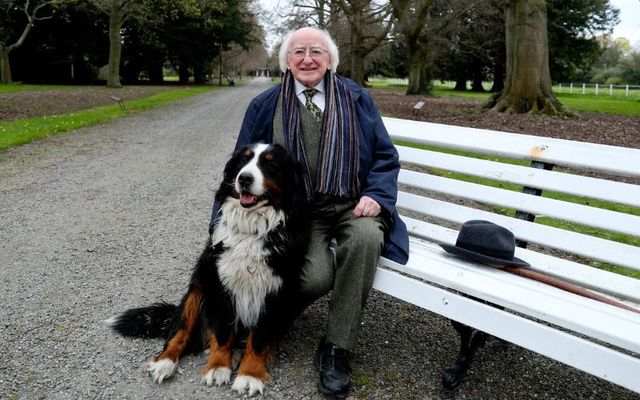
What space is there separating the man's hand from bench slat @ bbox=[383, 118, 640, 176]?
3.31 ft

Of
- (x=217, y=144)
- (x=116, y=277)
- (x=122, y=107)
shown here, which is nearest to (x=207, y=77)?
(x=122, y=107)

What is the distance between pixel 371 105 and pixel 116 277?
7.87 ft

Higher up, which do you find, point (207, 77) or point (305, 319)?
point (207, 77)

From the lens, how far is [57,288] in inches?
157

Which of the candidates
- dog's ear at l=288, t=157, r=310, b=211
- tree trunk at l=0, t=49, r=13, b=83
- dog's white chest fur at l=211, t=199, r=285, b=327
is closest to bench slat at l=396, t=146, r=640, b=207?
dog's ear at l=288, t=157, r=310, b=211

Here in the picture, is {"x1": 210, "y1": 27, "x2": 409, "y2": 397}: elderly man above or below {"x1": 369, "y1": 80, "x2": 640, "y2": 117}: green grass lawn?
below

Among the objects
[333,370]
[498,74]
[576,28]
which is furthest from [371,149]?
[498,74]

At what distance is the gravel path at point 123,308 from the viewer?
2.92 metres

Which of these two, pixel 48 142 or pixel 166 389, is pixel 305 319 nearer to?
pixel 166 389

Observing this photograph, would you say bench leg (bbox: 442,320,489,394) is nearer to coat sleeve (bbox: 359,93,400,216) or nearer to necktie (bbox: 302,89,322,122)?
coat sleeve (bbox: 359,93,400,216)

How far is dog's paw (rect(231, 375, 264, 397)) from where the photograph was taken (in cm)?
283

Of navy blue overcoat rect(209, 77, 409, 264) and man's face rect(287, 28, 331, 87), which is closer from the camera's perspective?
navy blue overcoat rect(209, 77, 409, 264)

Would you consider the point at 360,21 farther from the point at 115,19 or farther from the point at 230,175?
the point at 230,175

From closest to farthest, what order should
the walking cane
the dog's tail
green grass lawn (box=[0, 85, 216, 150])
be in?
the walking cane
the dog's tail
green grass lawn (box=[0, 85, 216, 150])
